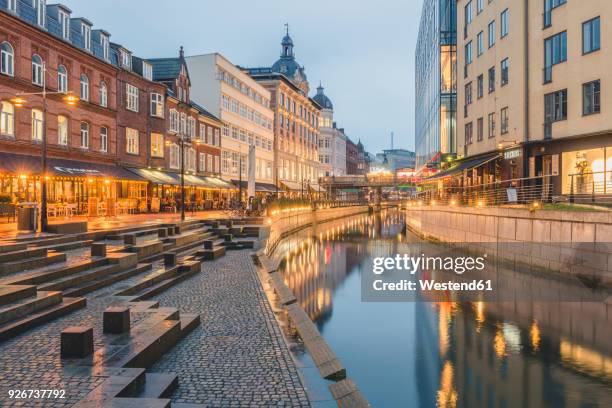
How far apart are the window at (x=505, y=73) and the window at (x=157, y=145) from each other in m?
26.7

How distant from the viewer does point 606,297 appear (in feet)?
51.4

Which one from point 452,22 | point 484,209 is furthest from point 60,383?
point 452,22

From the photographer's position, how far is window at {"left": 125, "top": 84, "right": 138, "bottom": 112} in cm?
3762

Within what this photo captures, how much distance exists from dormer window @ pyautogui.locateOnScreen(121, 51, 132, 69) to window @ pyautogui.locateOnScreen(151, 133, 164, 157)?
18.5ft

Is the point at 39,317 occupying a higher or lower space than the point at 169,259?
lower

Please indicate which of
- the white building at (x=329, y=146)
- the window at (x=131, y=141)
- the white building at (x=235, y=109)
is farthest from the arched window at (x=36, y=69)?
the white building at (x=329, y=146)

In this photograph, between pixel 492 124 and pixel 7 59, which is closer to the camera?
pixel 7 59

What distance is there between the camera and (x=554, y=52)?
1125 inches

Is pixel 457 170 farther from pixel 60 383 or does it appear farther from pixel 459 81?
pixel 60 383

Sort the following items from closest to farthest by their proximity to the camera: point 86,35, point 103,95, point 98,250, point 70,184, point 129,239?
point 98,250 < point 129,239 < point 70,184 < point 86,35 < point 103,95

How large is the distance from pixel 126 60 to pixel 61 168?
13436mm

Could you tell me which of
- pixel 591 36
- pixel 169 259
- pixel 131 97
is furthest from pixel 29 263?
pixel 131 97

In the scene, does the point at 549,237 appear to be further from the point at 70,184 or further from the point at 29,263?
the point at 70,184

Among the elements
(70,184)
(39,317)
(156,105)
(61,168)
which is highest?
(156,105)
